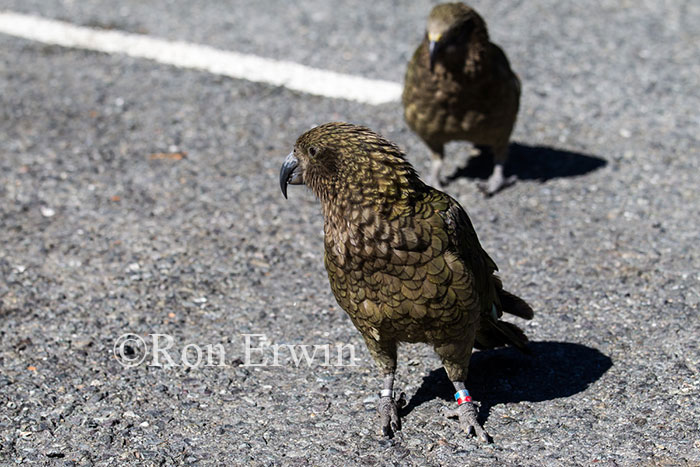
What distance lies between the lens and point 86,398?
441cm

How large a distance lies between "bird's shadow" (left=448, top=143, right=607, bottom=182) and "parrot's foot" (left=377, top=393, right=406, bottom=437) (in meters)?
3.11

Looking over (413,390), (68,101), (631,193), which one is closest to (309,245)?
(413,390)

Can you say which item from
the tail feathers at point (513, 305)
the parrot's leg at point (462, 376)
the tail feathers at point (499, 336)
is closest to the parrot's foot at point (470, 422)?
the parrot's leg at point (462, 376)

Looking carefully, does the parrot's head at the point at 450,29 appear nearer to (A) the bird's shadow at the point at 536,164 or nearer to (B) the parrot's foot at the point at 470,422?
(A) the bird's shadow at the point at 536,164

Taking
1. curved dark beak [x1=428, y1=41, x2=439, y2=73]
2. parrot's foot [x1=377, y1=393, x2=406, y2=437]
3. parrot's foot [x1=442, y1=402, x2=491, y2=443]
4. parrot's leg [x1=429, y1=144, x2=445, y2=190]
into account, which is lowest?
parrot's leg [x1=429, y1=144, x2=445, y2=190]

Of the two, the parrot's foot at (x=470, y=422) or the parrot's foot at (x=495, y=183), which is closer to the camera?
the parrot's foot at (x=470, y=422)

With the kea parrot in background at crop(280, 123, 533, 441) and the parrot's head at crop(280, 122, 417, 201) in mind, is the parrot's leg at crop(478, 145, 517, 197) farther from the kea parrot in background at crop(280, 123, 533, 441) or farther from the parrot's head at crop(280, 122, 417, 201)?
the parrot's head at crop(280, 122, 417, 201)

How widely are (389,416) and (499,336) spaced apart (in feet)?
2.45

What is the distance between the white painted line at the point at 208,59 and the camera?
827 centimetres

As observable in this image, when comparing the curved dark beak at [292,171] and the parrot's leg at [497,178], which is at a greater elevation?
the curved dark beak at [292,171]

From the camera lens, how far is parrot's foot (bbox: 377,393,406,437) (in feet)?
13.6

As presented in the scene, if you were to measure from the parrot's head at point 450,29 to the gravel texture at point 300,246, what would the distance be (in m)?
1.21

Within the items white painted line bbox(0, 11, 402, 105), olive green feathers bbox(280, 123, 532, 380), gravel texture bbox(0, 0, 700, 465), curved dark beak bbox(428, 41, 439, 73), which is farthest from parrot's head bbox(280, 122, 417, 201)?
white painted line bbox(0, 11, 402, 105)

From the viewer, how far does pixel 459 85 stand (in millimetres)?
6215
